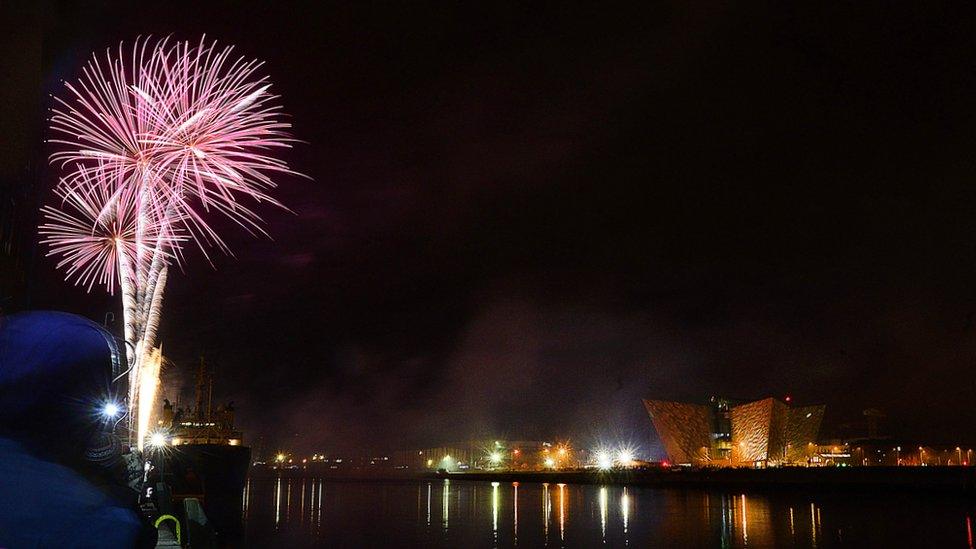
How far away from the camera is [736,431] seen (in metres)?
114

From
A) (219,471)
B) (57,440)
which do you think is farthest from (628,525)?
(57,440)

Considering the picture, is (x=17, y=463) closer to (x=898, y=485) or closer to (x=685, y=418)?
(x=898, y=485)

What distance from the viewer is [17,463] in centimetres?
144

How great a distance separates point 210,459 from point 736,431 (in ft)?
279

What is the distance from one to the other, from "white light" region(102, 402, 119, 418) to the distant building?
371ft

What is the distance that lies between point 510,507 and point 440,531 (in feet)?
66.6

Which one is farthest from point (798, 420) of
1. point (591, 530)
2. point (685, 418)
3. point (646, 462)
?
point (591, 530)

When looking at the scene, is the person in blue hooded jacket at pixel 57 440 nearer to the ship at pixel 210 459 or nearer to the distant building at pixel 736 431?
the ship at pixel 210 459

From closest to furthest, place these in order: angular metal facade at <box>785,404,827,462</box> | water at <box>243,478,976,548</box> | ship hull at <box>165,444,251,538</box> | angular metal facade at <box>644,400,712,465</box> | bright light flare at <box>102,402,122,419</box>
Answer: bright light flare at <box>102,402,122,419</box>, water at <box>243,478,976,548</box>, ship hull at <box>165,444,251,538</box>, angular metal facade at <box>785,404,827,462</box>, angular metal facade at <box>644,400,712,465</box>

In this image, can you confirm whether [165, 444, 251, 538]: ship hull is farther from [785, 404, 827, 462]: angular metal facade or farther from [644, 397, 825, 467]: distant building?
[785, 404, 827, 462]: angular metal facade

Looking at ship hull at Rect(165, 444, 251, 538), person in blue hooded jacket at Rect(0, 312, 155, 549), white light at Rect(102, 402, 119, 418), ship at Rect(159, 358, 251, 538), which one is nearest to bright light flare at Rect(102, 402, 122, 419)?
white light at Rect(102, 402, 119, 418)

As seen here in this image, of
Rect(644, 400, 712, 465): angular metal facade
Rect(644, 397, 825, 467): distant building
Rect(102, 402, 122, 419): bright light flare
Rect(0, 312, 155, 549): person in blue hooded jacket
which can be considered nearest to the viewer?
Rect(0, 312, 155, 549): person in blue hooded jacket

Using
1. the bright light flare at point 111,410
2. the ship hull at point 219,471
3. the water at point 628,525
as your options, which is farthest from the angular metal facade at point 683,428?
the bright light flare at point 111,410

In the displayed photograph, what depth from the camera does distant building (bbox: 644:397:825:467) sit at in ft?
351
